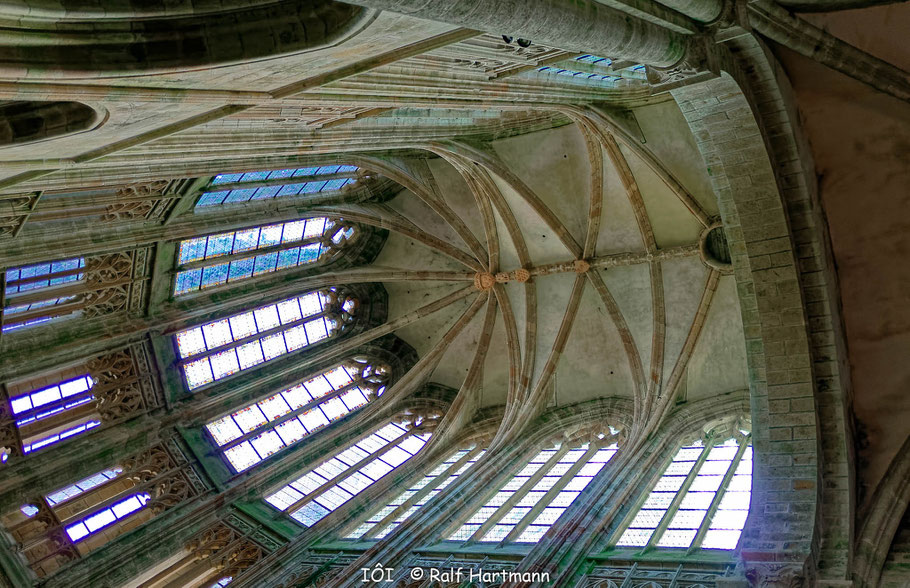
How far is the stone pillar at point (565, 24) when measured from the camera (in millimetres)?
4992

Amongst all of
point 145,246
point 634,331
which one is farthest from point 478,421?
point 145,246

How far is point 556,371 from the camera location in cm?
1858

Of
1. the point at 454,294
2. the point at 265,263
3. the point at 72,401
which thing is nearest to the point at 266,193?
the point at 265,263

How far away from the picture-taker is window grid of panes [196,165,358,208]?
14414 millimetres

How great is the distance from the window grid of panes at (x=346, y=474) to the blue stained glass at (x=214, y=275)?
3.92 m

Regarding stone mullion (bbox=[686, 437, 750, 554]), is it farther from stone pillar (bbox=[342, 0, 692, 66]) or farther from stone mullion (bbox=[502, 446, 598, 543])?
stone pillar (bbox=[342, 0, 692, 66])

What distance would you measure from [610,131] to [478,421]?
6.79 meters

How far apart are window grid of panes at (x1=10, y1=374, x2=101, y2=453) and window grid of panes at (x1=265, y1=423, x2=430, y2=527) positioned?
338cm

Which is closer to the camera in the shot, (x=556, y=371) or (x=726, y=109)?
(x=726, y=109)

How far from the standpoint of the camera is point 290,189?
16.4 m

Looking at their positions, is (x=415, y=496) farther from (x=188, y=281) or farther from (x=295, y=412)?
(x=188, y=281)

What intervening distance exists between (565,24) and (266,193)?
10.3m

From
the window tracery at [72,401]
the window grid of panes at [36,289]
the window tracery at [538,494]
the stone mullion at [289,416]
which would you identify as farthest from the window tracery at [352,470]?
the window grid of panes at [36,289]

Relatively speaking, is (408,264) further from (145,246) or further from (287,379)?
(145,246)
